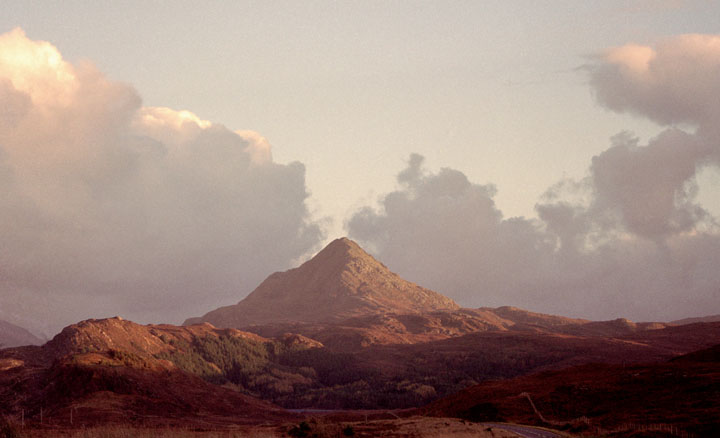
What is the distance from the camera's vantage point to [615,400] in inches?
3787

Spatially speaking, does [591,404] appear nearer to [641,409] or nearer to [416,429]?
[641,409]

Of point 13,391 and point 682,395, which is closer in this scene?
point 682,395

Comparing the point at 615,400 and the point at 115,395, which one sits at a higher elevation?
the point at 115,395

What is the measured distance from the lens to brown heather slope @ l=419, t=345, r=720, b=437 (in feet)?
220

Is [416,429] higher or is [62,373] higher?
[62,373]

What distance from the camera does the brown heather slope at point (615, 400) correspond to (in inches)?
2645

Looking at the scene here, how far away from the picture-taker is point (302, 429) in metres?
58.0

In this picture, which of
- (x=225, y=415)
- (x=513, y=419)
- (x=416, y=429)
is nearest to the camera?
(x=416, y=429)

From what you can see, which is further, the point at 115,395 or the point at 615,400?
the point at 115,395

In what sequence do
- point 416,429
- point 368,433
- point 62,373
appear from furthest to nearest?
point 62,373, point 416,429, point 368,433

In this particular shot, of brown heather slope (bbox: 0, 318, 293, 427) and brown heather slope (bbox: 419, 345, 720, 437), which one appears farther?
brown heather slope (bbox: 0, 318, 293, 427)

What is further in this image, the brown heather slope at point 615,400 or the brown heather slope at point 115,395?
the brown heather slope at point 115,395

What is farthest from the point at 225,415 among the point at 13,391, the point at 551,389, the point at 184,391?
the point at 551,389

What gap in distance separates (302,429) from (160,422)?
6211 centimetres
